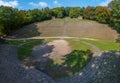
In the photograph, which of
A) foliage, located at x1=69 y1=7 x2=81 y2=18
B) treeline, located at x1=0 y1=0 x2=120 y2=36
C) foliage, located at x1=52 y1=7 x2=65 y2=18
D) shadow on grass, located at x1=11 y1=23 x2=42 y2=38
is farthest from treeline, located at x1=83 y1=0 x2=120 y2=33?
shadow on grass, located at x1=11 y1=23 x2=42 y2=38

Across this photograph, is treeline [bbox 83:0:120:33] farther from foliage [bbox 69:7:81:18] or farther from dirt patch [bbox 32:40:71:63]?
dirt patch [bbox 32:40:71:63]

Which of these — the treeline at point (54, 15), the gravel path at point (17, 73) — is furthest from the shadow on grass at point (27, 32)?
the gravel path at point (17, 73)

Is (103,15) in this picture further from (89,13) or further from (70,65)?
(70,65)

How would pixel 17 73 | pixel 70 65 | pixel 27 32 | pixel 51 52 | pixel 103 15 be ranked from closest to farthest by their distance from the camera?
pixel 17 73
pixel 70 65
pixel 51 52
pixel 27 32
pixel 103 15

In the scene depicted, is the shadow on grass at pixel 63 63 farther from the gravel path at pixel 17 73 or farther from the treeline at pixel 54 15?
the treeline at pixel 54 15

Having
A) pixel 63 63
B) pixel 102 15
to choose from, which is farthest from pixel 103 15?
pixel 63 63
